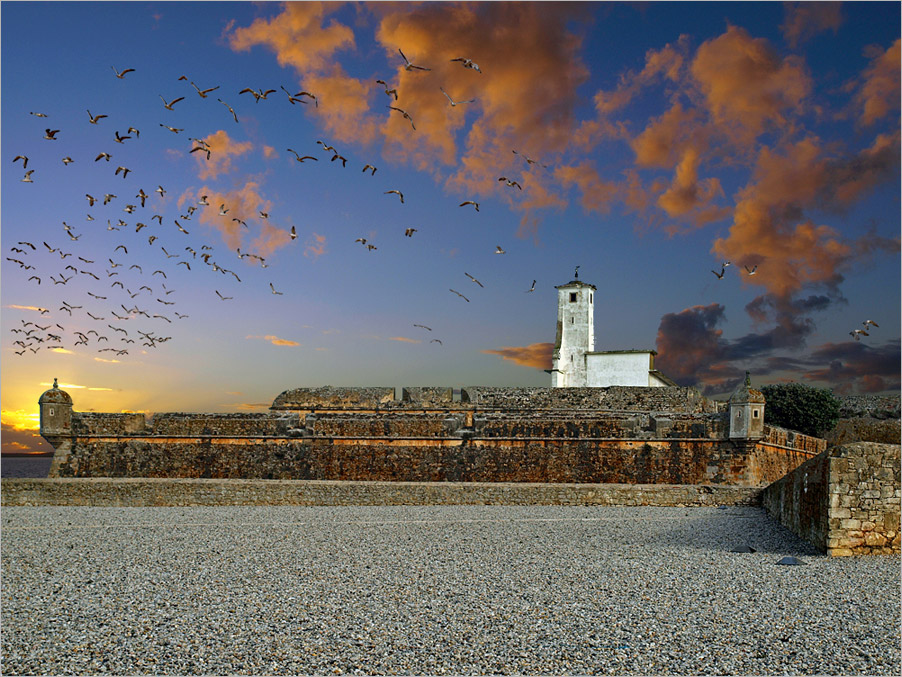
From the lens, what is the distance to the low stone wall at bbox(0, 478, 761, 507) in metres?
14.9

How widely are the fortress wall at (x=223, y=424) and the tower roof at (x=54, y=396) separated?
2867 millimetres

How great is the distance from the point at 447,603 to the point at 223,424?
45.5ft

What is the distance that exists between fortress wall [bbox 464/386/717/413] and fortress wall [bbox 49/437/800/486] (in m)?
4.71

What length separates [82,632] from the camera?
253 inches

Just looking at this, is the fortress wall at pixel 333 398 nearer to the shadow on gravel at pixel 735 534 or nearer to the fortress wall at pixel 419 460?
the fortress wall at pixel 419 460

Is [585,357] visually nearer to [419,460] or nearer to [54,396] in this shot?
[419,460]

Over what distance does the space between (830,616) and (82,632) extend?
7.42 m

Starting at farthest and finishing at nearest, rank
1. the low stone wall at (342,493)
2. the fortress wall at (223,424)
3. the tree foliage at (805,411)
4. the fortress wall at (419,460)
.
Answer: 1. the tree foliage at (805,411)
2. the fortress wall at (223,424)
3. the fortress wall at (419,460)
4. the low stone wall at (342,493)

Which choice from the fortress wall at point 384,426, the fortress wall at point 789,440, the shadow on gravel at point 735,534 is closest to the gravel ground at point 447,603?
the shadow on gravel at point 735,534

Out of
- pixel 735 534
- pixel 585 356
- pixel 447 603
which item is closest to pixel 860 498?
pixel 735 534

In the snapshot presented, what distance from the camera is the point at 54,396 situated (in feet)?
63.6

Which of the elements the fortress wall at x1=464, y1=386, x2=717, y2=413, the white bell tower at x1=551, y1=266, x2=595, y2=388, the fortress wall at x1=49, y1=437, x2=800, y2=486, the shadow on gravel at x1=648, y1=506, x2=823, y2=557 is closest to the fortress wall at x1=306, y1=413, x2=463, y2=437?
the fortress wall at x1=49, y1=437, x2=800, y2=486

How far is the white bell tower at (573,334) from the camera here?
42094mm

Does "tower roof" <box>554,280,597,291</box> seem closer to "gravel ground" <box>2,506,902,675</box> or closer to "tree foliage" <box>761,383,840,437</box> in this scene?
"tree foliage" <box>761,383,840,437</box>
